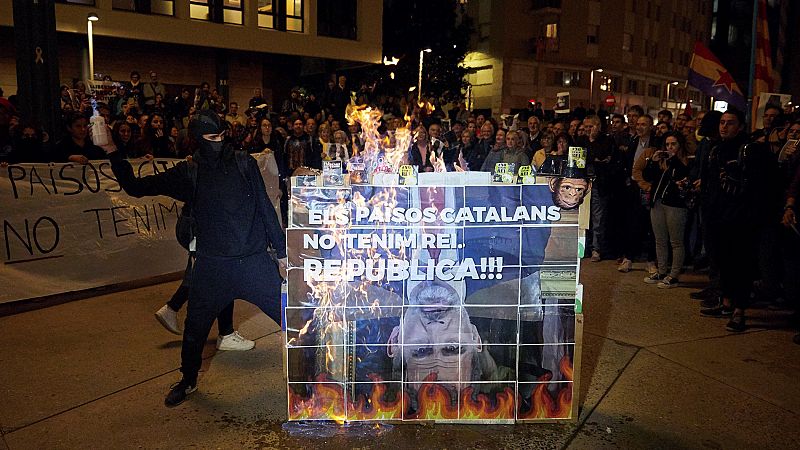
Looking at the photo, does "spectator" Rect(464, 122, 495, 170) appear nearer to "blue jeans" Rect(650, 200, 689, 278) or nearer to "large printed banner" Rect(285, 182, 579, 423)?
"blue jeans" Rect(650, 200, 689, 278)

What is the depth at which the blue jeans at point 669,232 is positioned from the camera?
7156mm

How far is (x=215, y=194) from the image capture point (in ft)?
13.4

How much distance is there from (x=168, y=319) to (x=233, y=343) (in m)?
0.58

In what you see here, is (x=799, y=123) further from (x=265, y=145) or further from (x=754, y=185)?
(x=265, y=145)

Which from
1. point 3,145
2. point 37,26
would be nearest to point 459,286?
point 3,145

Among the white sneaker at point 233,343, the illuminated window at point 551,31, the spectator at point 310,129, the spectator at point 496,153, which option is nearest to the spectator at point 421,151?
the spectator at point 496,153

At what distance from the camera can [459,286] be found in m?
3.65

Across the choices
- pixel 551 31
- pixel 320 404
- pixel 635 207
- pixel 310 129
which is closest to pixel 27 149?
pixel 310 129

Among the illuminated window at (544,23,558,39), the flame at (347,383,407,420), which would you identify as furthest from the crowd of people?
the illuminated window at (544,23,558,39)

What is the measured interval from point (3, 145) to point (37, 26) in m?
1.47

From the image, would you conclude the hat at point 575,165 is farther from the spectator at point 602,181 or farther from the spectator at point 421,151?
the spectator at point 421,151

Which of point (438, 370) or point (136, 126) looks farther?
point (136, 126)

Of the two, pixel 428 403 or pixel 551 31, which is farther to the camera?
pixel 551 31

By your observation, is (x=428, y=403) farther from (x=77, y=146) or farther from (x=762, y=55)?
(x=762, y=55)
